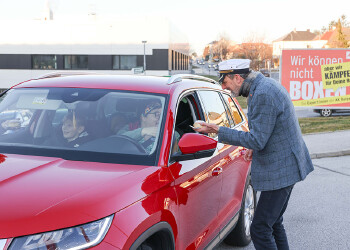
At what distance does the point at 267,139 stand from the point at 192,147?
691 millimetres

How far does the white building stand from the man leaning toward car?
43.7 meters

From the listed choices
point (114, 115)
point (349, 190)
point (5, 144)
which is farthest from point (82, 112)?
point (349, 190)

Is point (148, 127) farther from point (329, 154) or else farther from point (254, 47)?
point (254, 47)

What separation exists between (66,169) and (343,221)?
4603mm

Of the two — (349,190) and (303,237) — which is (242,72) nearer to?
(303,237)

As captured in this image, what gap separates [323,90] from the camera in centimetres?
1717

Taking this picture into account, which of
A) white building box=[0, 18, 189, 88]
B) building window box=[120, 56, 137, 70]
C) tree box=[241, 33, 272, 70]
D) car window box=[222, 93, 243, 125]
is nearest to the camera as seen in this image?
car window box=[222, 93, 243, 125]

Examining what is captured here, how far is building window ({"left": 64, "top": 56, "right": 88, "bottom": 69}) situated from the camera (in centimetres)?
4853

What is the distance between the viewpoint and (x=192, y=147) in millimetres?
3105

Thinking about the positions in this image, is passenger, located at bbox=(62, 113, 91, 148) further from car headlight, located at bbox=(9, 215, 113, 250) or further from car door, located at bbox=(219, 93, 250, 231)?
car door, located at bbox=(219, 93, 250, 231)

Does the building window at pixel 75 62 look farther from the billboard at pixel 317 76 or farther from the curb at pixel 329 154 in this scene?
the curb at pixel 329 154

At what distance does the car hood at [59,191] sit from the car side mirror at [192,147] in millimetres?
298

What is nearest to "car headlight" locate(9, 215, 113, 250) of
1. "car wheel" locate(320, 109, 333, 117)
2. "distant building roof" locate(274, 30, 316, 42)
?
"car wheel" locate(320, 109, 333, 117)

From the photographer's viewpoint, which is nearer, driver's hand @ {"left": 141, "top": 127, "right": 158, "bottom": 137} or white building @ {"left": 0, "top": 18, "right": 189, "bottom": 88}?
driver's hand @ {"left": 141, "top": 127, "right": 158, "bottom": 137}
